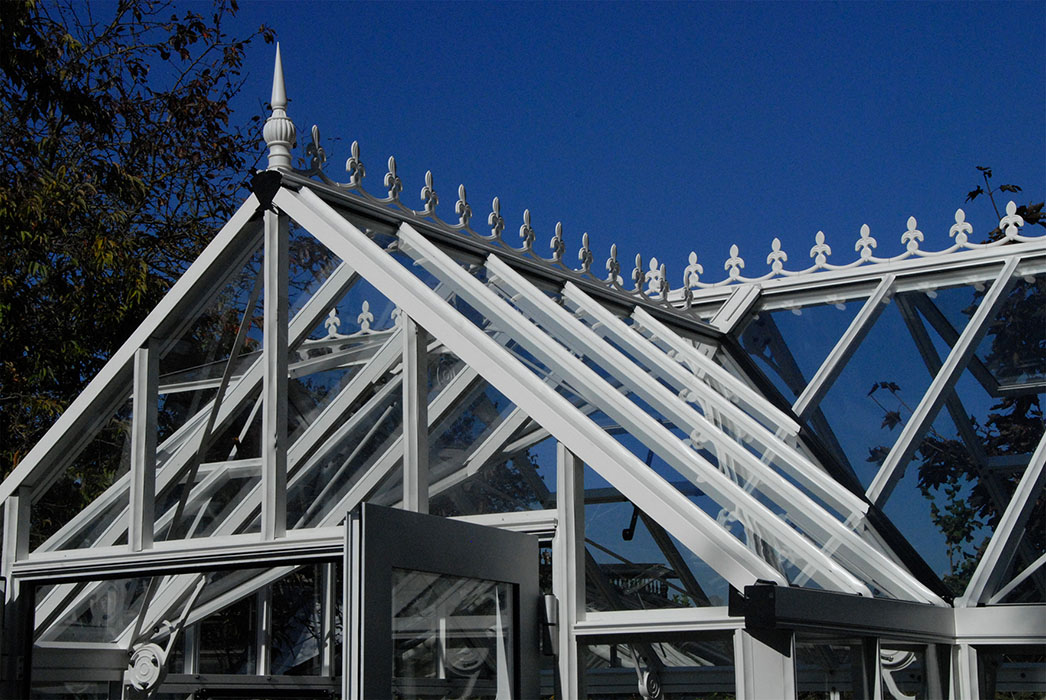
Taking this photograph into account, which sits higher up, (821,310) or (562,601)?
(821,310)

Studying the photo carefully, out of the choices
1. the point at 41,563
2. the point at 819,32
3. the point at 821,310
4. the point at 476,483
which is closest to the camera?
the point at 476,483

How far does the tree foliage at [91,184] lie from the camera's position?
11.5 metres

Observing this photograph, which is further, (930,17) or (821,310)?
(930,17)

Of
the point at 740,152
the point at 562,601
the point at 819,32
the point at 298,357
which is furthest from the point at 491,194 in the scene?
the point at 740,152

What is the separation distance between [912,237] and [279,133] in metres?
4.63

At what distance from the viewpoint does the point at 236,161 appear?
46.4 feet

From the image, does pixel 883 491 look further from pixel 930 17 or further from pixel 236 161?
pixel 236 161

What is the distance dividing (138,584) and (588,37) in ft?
21.5

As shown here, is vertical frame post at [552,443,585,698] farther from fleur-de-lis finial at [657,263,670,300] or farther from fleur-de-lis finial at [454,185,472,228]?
fleur-de-lis finial at [657,263,670,300]

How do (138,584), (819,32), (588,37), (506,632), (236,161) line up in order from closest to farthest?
(506,632) < (138,584) < (819,32) < (588,37) < (236,161)

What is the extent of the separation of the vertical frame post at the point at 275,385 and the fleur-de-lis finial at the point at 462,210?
1138mm

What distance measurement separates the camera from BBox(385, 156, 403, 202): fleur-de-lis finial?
6.81 metres

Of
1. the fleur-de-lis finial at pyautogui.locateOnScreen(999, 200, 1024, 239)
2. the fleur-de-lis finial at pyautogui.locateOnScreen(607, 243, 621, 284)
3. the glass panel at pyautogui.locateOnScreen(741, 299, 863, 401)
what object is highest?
the fleur-de-lis finial at pyautogui.locateOnScreen(999, 200, 1024, 239)

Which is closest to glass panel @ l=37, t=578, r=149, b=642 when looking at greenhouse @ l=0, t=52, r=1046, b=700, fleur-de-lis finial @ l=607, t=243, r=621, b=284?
greenhouse @ l=0, t=52, r=1046, b=700
